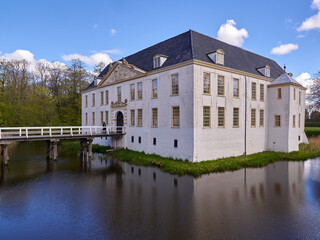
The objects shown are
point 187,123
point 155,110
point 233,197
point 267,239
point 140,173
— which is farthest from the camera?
point 155,110

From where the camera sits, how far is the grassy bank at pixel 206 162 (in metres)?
15.7

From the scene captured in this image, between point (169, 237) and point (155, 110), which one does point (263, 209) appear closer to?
point (169, 237)

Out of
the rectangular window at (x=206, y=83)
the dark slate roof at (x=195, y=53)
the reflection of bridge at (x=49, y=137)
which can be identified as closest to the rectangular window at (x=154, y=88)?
the dark slate roof at (x=195, y=53)

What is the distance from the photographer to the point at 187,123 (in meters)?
17.9

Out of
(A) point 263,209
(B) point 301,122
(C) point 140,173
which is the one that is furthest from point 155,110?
(B) point 301,122

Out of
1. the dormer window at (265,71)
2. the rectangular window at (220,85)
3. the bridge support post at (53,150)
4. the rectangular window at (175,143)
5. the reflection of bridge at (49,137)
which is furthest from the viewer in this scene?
the dormer window at (265,71)

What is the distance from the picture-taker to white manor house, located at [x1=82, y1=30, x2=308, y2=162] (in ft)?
59.4

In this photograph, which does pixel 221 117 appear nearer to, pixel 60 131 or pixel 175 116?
pixel 175 116

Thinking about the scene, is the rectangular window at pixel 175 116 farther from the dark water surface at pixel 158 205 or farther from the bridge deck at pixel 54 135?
the bridge deck at pixel 54 135

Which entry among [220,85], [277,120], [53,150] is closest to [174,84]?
[220,85]

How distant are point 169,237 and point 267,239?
3155mm

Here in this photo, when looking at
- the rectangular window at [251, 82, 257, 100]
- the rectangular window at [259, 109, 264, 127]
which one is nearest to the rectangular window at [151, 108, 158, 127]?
the rectangular window at [251, 82, 257, 100]

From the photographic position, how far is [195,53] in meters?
18.5

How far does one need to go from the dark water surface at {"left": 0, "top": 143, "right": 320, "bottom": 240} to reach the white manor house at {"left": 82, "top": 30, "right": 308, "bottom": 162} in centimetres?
416
